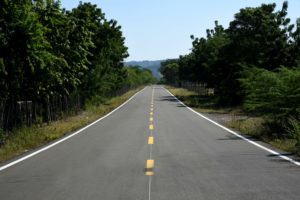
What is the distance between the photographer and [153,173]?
33.0 ft

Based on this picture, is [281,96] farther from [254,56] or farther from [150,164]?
[254,56]

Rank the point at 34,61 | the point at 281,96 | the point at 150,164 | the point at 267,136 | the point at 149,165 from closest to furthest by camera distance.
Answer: the point at 149,165, the point at 150,164, the point at 267,136, the point at 34,61, the point at 281,96

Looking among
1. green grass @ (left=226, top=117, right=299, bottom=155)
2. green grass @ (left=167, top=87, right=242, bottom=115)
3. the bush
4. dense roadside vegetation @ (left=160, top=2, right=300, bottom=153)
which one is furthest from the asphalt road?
green grass @ (left=167, top=87, right=242, bottom=115)

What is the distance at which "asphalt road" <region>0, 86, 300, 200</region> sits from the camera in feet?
26.5

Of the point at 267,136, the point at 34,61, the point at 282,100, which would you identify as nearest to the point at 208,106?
the point at 282,100

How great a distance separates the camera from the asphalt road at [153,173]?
8.07 meters

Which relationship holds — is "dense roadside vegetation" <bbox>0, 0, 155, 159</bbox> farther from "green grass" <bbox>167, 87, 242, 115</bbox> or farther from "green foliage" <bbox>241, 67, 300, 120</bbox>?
"green grass" <bbox>167, 87, 242, 115</bbox>

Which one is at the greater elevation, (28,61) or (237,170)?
(28,61)

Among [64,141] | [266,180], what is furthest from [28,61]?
[266,180]

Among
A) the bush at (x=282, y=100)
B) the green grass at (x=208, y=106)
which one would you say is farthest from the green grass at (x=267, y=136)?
the green grass at (x=208, y=106)

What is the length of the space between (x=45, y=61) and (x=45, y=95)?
662 centimetres

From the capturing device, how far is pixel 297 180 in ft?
29.9

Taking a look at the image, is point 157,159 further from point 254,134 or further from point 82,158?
point 254,134

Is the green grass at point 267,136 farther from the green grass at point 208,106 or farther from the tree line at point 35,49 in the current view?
the green grass at point 208,106
